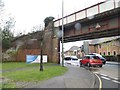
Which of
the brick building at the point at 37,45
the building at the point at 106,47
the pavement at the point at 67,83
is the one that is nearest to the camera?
the pavement at the point at 67,83

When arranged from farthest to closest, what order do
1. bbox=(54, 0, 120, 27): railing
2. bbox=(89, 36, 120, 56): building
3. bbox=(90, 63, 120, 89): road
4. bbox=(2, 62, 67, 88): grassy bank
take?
bbox=(89, 36, 120, 56): building < bbox=(54, 0, 120, 27): railing < bbox=(2, 62, 67, 88): grassy bank < bbox=(90, 63, 120, 89): road

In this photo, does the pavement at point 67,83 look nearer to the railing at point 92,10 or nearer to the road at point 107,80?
the road at point 107,80

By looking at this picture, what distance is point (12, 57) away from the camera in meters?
53.6

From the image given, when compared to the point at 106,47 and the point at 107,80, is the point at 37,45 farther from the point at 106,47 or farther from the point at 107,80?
the point at 106,47

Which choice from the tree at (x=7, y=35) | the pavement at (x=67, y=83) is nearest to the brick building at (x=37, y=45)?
the tree at (x=7, y=35)

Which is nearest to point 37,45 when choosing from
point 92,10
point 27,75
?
point 92,10

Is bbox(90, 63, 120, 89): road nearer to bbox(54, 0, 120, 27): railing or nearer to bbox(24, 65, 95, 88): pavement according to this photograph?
bbox(24, 65, 95, 88): pavement

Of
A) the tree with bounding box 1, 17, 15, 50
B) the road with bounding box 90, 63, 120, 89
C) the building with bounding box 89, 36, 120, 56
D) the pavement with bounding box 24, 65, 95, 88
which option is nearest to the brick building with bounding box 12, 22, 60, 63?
the tree with bounding box 1, 17, 15, 50

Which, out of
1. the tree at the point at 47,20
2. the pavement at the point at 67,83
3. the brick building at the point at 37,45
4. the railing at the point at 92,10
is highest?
the tree at the point at 47,20

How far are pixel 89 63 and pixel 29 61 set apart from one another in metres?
12.0

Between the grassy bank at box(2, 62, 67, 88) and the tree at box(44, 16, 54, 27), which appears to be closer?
the grassy bank at box(2, 62, 67, 88)

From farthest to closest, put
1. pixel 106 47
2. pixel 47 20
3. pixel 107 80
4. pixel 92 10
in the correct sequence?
1. pixel 106 47
2. pixel 47 20
3. pixel 92 10
4. pixel 107 80

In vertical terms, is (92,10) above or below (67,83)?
above

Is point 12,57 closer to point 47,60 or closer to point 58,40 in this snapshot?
point 47,60
